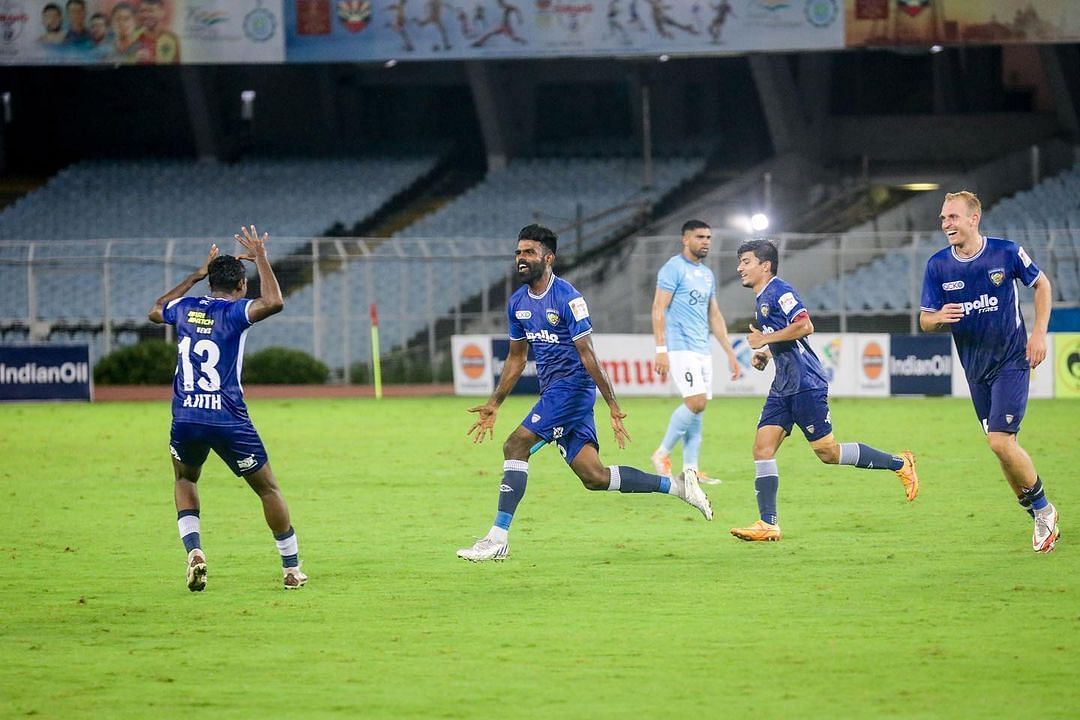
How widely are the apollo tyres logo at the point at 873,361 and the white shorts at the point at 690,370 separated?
561 inches

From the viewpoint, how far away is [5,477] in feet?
57.9

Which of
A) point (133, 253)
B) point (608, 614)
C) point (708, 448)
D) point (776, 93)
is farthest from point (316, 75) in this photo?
point (608, 614)

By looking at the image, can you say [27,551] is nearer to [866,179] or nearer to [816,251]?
[816,251]

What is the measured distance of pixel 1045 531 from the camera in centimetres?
1110

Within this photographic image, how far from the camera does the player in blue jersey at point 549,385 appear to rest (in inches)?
436

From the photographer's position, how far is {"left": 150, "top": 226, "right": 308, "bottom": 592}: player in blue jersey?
9789mm

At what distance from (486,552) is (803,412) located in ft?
8.25

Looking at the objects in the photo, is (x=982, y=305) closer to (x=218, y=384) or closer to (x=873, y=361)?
(x=218, y=384)

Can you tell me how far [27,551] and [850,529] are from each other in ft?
20.4

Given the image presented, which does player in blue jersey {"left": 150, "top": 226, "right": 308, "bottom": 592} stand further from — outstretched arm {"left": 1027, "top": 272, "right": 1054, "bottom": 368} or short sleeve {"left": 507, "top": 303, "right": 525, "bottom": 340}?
outstretched arm {"left": 1027, "top": 272, "right": 1054, "bottom": 368}

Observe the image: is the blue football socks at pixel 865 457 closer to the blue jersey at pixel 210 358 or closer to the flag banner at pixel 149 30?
the blue jersey at pixel 210 358

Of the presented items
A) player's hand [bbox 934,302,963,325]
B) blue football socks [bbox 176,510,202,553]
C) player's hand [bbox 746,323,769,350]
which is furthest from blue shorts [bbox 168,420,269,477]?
player's hand [bbox 934,302,963,325]

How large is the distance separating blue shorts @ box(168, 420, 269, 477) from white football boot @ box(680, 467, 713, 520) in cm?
384

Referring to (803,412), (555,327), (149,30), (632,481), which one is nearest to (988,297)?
(803,412)
